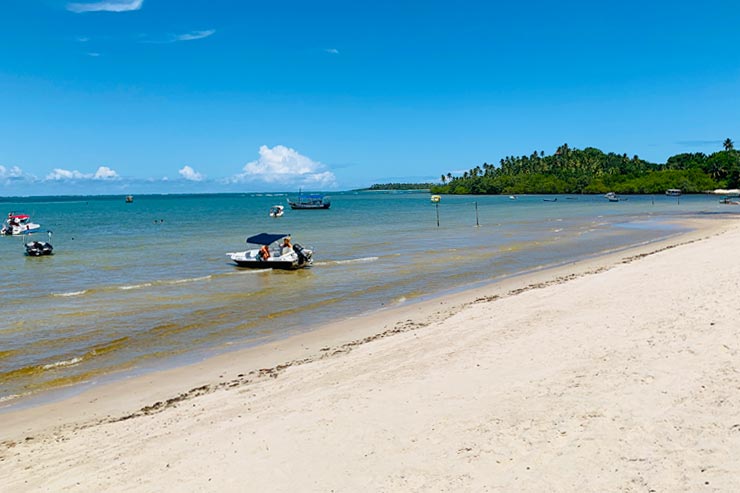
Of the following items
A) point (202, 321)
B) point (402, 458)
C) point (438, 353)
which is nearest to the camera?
point (402, 458)

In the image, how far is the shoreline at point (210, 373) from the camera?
11602 mm

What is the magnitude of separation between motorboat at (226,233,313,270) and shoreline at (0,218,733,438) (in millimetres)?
14086

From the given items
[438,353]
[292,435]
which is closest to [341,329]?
[438,353]

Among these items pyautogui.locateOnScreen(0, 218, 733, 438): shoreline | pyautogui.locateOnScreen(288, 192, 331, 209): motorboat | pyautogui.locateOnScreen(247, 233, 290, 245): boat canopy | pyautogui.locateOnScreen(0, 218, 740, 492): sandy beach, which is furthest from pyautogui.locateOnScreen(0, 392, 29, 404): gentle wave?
pyautogui.locateOnScreen(288, 192, 331, 209): motorboat

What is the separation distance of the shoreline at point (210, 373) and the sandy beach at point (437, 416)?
0.08m

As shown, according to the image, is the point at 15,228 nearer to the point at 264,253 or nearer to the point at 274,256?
the point at 264,253

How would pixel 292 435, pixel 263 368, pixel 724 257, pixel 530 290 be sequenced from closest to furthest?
1. pixel 292 435
2. pixel 263 368
3. pixel 530 290
4. pixel 724 257

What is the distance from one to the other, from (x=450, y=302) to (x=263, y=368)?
974cm

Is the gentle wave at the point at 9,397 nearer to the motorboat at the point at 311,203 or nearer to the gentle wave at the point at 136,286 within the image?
the gentle wave at the point at 136,286

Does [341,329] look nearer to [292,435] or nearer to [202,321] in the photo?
[202,321]

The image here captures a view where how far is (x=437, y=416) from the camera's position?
9.02m

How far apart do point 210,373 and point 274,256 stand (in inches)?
866

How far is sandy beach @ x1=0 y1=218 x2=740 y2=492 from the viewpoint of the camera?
7180 mm

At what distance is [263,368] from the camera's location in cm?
1403
